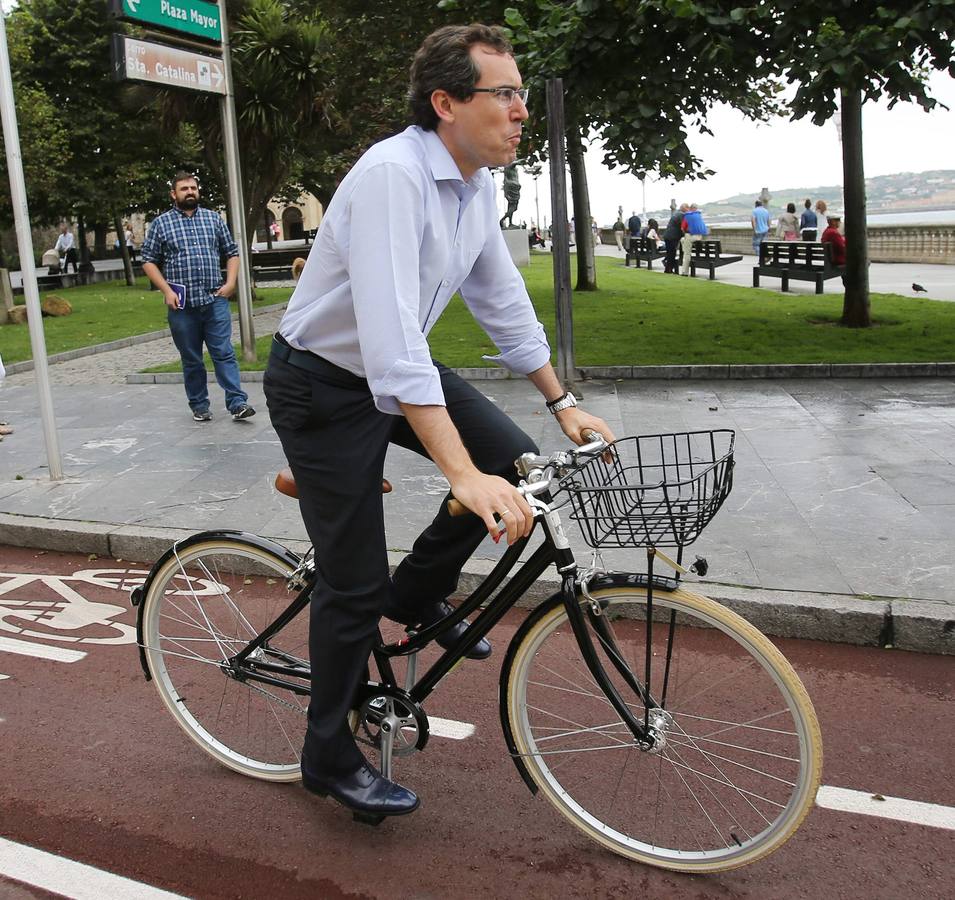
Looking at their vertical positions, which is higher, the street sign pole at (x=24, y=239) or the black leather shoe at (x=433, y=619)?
the street sign pole at (x=24, y=239)

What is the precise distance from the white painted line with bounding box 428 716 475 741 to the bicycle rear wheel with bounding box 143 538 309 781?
0.47 metres

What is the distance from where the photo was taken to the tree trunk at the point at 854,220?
1225cm

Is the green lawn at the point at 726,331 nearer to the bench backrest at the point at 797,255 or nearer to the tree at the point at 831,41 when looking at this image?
the bench backrest at the point at 797,255

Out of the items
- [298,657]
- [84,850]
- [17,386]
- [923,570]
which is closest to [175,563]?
[298,657]

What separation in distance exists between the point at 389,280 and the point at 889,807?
6.70 feet

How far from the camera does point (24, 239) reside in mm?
6328

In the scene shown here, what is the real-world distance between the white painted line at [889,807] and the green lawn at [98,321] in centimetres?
1225

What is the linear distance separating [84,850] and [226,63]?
967 centimetres

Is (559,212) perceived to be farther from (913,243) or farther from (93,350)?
(913,243)

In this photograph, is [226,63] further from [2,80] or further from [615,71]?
[2,80]

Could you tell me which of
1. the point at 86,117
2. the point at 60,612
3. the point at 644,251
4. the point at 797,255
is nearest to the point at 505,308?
the point at 60,612

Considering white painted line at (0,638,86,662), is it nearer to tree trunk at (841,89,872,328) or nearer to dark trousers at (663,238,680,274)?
tree trunk at (841,89,872,328)

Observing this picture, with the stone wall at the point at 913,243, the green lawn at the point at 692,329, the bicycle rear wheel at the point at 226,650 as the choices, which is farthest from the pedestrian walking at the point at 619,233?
the bicycle rear wheel at the point at 226,650

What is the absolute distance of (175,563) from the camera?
3.19 m
